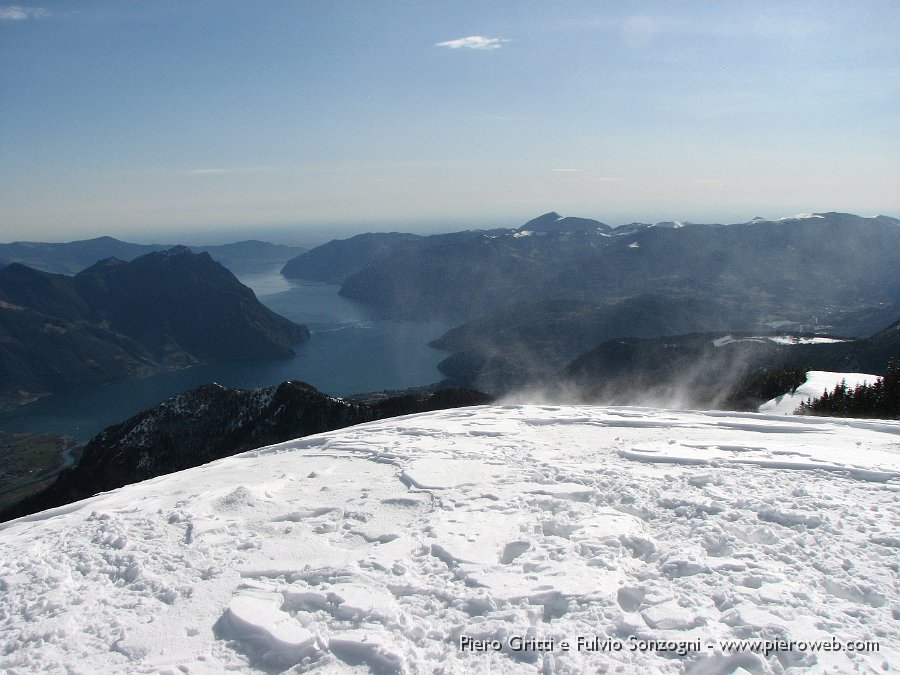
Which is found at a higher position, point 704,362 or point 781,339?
point 781,339

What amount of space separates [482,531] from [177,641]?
5.93 meters

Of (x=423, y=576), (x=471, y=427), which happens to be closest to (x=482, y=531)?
(x=423, y=576)

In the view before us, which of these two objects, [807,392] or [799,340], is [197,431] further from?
[799,340]

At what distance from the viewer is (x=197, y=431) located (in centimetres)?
8644

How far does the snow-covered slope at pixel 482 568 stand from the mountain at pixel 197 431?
70.5 meters

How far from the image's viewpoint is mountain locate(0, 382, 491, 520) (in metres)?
82.1

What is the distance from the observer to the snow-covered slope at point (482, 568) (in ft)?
25.3

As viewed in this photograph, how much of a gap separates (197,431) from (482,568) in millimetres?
88451

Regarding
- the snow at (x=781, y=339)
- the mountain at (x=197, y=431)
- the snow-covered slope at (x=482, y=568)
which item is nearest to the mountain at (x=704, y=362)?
the snow at (x=781, y=339)

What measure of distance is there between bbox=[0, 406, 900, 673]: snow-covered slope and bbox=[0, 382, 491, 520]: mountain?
70.5 m

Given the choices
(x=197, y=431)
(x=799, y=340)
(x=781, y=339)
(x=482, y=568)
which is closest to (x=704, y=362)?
(x=781, y=339)

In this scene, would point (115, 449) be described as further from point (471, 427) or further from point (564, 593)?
point (564, 593)

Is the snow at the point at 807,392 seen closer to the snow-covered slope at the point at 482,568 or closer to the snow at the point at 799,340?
the snow-covered slope at the point at 482,568

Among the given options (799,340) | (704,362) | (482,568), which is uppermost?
(482,568)
